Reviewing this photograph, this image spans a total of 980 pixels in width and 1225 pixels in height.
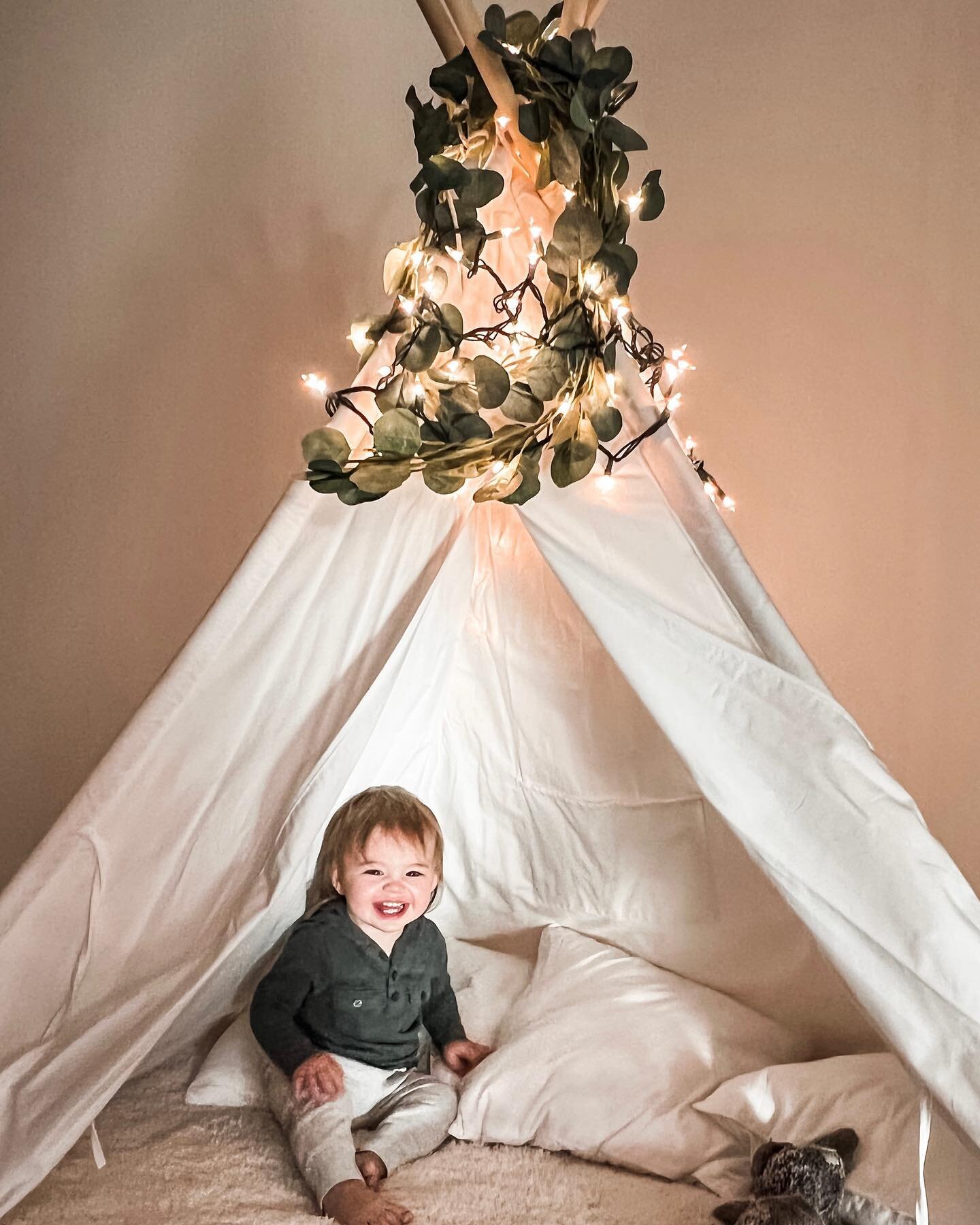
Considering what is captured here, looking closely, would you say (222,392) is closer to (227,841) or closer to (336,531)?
(336,531)

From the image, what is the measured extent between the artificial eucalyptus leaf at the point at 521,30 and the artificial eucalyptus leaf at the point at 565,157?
0.16 meters

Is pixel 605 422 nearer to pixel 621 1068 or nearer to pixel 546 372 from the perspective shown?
pixel 546 372

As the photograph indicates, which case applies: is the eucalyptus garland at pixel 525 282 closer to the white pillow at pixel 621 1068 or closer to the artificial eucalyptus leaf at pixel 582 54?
the artificial eucalyptus leaf at pixel 582 54

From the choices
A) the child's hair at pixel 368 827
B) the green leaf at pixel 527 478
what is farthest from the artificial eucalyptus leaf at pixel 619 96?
the child's hair at pixel 368 827

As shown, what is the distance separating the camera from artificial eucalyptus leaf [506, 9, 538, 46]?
1.31m

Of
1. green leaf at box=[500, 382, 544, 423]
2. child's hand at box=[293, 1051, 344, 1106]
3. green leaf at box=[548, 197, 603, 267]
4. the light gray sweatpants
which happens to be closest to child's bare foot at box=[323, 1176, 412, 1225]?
the light gray sweatpants

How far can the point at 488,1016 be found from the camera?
1.64 meters

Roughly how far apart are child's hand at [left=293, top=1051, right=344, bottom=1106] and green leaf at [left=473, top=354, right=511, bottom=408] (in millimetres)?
858

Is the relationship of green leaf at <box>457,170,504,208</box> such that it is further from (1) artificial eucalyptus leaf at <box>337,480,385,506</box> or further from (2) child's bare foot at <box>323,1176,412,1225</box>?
(2) child's bare foot at <box>323,1176,412,1225</box>

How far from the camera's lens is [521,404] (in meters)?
1.24

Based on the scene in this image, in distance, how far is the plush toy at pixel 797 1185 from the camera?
3.80ft

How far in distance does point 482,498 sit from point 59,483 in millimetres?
1216

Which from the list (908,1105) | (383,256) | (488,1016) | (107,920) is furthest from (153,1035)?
(383,256)

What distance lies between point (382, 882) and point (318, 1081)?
0.87ft
